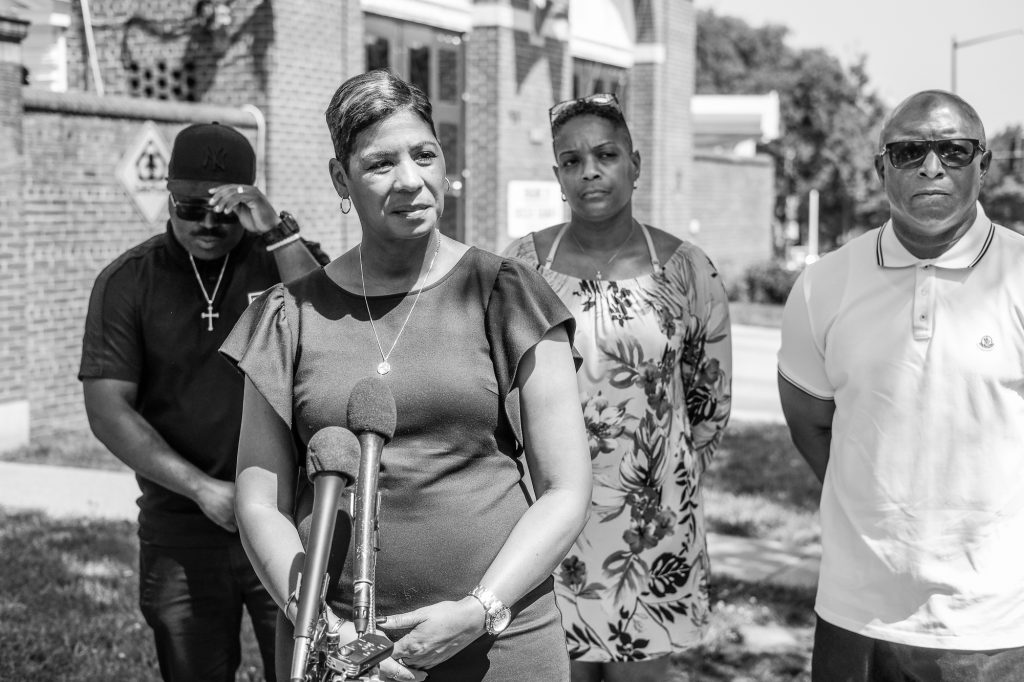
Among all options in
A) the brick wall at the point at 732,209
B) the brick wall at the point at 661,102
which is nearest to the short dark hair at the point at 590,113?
the brick wall at the point at 661,102

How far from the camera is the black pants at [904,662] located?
3.03 meters

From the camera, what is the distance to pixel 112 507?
8.30m

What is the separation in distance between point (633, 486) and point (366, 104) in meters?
1.87

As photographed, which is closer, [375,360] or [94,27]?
[375,360]

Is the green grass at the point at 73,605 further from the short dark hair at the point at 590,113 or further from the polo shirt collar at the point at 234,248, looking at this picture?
the short dark hair at the point at 590,113

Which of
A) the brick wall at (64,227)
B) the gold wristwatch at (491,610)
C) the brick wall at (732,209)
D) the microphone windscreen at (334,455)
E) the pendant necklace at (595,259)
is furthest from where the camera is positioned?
the brick wall at (732,209)

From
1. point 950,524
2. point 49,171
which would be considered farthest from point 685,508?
point 49,171

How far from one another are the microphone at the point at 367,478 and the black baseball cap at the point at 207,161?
176cm

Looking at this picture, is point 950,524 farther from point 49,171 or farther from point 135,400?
point 49,171

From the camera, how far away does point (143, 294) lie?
3.67m

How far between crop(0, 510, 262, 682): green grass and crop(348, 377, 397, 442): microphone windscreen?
3479 millimetres

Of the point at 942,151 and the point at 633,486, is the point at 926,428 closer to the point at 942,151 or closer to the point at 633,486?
the point at 942,151

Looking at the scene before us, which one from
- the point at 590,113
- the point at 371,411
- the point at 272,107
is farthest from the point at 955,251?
the point at 272,107

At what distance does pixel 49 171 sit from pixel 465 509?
9539mm
